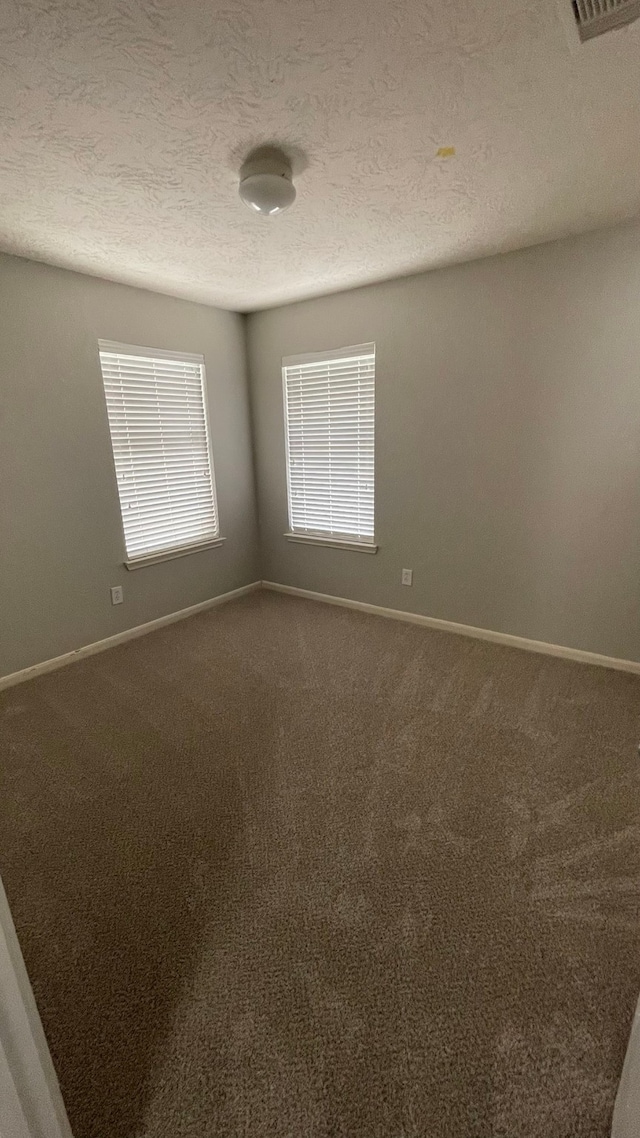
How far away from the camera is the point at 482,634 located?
3.19 m

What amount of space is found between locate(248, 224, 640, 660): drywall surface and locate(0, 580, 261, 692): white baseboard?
1.30 m

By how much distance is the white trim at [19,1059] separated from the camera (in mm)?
599

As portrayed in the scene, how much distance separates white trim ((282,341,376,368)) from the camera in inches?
128

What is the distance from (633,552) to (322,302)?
8.94 ft


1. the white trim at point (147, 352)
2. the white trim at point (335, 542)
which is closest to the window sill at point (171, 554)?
the white trim at point (335, 542)

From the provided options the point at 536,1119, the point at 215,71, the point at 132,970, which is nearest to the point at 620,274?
the point at 215,71

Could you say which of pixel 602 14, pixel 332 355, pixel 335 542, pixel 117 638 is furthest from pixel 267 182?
pixel 117 638

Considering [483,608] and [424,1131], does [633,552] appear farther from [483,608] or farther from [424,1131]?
[424,1131]

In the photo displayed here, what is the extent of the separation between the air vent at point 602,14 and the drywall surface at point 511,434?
140 centimetres

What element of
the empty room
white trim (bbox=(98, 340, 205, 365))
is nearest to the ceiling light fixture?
the empty room

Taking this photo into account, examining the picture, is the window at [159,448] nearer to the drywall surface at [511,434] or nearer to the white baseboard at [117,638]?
the white baseboard at [117,638]

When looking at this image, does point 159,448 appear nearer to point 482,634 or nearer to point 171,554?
point 171,554

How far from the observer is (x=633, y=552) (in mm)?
2582

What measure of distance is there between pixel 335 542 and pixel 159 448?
1540 millimetres
